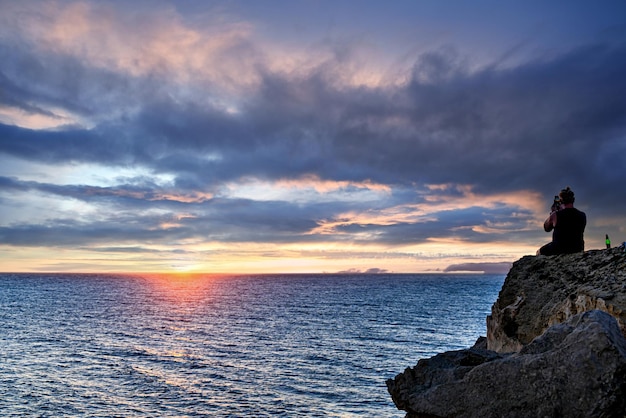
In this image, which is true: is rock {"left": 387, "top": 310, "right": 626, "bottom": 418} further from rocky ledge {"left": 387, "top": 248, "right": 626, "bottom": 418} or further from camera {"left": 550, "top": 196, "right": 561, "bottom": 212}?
camera {"left": 550, "top": 196, "right": 561, "bottom": 212}

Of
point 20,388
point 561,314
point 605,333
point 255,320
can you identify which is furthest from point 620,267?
point 255,320

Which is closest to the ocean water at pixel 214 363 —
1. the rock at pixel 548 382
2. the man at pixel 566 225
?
the man at pixel 566 225

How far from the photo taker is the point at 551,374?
7.54 meters

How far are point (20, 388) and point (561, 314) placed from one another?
34489 mm

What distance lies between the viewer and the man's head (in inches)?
556

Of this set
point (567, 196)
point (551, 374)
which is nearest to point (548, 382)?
point (551, 374)

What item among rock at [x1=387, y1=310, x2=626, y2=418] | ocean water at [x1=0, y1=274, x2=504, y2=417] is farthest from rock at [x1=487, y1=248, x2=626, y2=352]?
ocean water at [x1=0, y1=274, x2=504, y2=417]

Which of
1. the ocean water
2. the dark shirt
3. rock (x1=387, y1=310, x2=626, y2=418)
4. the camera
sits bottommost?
the ocean water

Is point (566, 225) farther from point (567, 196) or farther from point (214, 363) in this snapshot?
point (214, 363)

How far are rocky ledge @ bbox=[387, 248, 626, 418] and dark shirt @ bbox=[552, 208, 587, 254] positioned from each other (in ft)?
7.26

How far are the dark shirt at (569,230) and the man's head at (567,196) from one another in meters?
0.26

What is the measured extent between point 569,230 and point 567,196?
1265 millimetres

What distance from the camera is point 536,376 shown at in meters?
7.68

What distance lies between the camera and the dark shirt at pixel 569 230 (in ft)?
46.8
